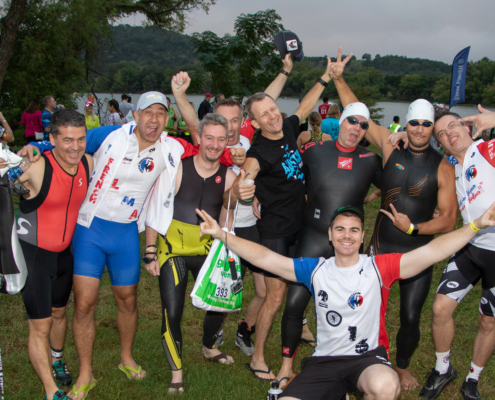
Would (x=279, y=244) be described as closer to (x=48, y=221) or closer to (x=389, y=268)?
(x=389, y=268)

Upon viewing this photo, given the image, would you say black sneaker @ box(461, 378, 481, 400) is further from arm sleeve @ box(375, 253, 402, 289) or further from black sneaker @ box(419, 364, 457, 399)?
arm sleeve @ box(375, 253, 402, 289)

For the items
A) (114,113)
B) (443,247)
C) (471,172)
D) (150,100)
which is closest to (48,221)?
(150,100)

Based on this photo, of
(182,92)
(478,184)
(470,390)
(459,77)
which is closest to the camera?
(478,184)

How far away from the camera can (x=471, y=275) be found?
3727mm

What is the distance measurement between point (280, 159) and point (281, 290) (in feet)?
4.28

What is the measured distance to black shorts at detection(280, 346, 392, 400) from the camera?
290cm

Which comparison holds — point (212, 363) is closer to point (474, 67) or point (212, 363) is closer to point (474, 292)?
point (474, 292)

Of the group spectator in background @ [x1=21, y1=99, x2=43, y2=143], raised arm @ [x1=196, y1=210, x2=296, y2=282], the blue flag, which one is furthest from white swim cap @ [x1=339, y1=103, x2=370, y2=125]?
the blue flag

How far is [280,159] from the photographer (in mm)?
3916

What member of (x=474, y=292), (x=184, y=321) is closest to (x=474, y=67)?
(x=474, y=292)

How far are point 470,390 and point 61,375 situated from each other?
12.7ft

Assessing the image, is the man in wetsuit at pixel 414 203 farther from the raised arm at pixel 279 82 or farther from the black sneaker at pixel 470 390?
the raised arm at pixel 279 82

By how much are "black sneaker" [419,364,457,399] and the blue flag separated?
49.0 feet

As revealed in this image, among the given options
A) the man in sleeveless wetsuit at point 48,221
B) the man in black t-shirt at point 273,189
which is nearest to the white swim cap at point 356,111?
the man in black t-shirt at point 273,189
